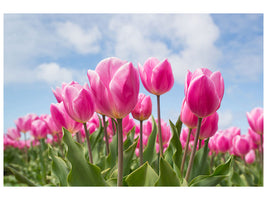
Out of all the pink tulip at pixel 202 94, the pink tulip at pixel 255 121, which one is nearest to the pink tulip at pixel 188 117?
the pink tulip at pixel 202 94

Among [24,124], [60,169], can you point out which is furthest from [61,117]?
[24,124]

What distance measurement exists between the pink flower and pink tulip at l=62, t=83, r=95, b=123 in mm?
45

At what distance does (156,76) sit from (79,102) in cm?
24

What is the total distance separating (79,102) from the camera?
61 centimetres

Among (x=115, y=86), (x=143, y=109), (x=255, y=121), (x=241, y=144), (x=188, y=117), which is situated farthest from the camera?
(x=241, y=144)

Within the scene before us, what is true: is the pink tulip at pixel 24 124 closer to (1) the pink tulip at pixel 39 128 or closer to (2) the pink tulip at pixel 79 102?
(1) the pink tulip at pixel 39 128

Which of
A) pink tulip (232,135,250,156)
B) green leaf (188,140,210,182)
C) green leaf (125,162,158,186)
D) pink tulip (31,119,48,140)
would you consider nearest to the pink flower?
green leaf (125,162,158,186)

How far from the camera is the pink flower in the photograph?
0.52 metres

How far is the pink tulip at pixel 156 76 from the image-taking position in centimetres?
75

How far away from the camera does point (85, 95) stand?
0.60m

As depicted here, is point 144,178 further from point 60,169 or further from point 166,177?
point 60,169
